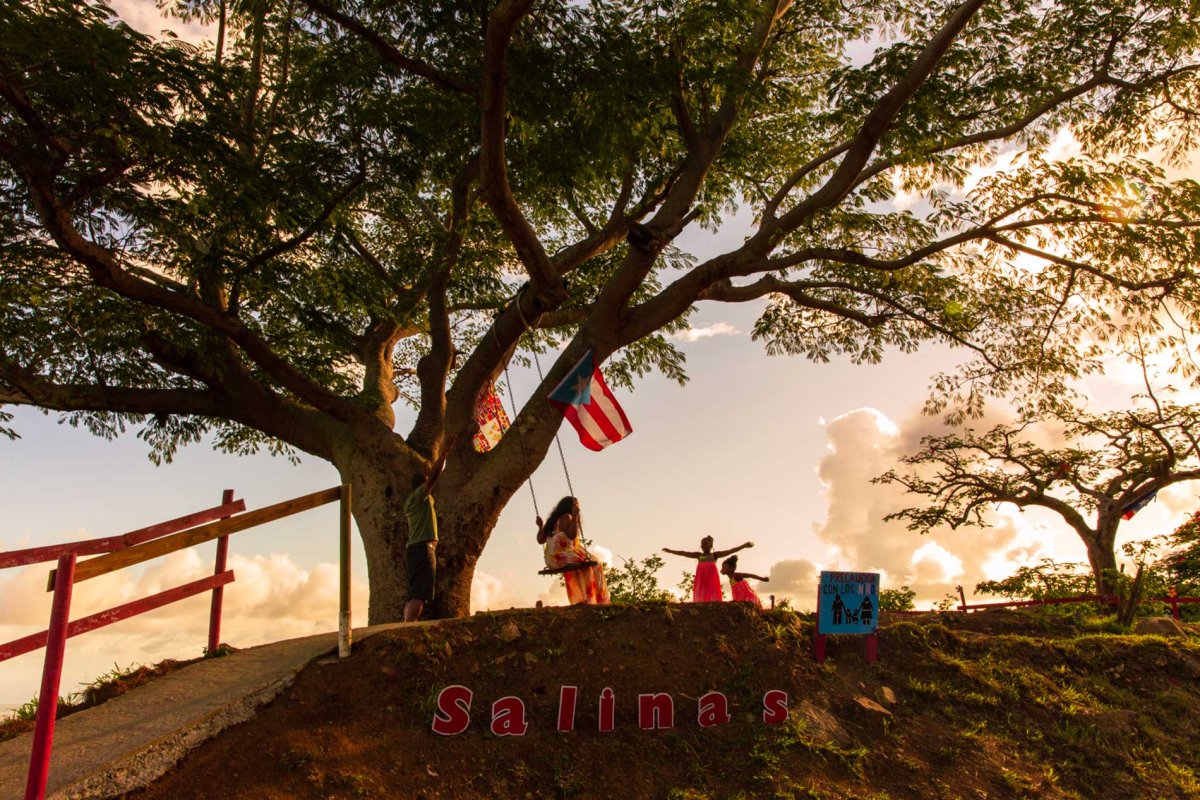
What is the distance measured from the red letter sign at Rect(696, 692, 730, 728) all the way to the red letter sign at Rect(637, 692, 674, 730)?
0.81 ft

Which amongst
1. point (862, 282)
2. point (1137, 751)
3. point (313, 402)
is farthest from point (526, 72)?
point (1137, 751)

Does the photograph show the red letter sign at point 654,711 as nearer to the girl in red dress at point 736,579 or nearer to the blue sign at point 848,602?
the blue sign at point 848,602

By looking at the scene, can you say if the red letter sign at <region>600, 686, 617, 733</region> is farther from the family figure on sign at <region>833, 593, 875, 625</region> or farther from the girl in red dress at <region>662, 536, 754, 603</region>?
the girl in red dress at <region>662, 536, 754, 603</region>

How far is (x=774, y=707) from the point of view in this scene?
6707mm

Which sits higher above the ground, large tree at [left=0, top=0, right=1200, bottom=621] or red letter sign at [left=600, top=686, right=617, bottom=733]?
large tree at [left=0, top=0, right=1200, bottom=621]

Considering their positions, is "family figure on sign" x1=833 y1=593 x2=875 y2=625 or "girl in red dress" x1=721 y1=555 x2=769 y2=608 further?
"girl in red dress" x1=721 y1=555 x2=769 y2=608

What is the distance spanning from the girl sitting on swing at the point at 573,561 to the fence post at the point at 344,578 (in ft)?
9.33

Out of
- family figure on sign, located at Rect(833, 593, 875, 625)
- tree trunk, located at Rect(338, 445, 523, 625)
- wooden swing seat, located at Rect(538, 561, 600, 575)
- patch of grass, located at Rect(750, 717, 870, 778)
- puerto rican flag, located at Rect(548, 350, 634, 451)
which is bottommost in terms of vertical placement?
patch of grass, located at Rect(750, 717, 870, 778)

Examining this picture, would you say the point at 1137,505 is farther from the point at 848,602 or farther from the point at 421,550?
the point at 421,550

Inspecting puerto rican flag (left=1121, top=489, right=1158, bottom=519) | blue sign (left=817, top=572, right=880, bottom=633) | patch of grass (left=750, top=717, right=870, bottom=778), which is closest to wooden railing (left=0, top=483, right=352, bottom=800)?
patch of grass (left=750, top=717, right=870, bottom=778)

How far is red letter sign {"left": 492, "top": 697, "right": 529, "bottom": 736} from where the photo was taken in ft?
19.8

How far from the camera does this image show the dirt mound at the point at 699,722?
18.3ft

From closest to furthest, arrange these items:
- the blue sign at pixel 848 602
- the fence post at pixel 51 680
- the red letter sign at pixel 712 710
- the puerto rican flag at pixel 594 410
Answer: the fence post at pixel 51 680 < the red letter sign at pixel 712 710 < the blue sign at pixel 848 602 < the puerto rican flag at pixel 594 410

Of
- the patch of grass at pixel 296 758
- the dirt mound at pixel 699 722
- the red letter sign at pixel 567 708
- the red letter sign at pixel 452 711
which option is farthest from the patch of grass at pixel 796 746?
the patch of grass at pixel 296 758
